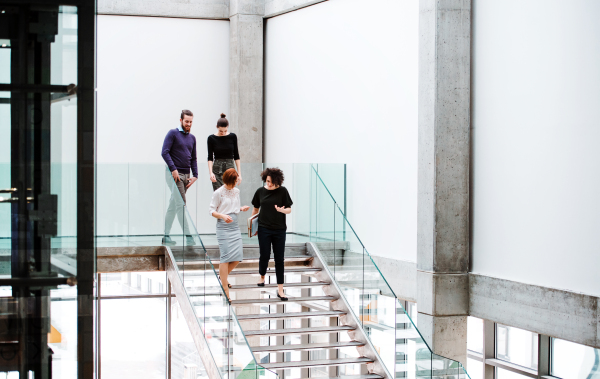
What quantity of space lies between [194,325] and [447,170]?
14.9 ft

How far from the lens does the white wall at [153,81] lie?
15.4 m

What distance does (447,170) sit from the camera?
9.96 m

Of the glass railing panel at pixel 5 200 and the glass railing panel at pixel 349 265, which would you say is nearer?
the glass railing panel at pixel 5 200

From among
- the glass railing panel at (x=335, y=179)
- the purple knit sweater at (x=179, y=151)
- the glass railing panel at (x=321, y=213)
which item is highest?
the purple knit sweater at (x=179, y=151)

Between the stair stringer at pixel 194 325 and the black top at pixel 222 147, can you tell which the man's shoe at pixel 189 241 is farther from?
the black top at pixel 222 147

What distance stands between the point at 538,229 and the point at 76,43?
7.33 m

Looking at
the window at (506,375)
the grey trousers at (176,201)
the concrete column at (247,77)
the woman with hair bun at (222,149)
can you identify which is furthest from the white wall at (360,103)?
the grey trousers at (176,201)

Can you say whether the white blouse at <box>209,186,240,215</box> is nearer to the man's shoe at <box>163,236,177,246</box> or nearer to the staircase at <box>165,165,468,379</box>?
the staircase at <box>165,165,468,379</box>

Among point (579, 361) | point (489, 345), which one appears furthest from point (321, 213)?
point (579, 361)

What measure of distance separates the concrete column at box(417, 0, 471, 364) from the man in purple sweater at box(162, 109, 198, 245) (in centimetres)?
385

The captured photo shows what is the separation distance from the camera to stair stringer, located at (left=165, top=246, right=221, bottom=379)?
28.5 ft

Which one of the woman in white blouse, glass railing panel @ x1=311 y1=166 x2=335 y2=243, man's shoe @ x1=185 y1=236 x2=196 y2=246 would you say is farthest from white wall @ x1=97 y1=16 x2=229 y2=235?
the woman in white blouse

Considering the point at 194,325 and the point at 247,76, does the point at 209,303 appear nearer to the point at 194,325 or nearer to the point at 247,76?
the point at 194,325

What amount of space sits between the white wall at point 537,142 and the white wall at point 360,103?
1490 mm
